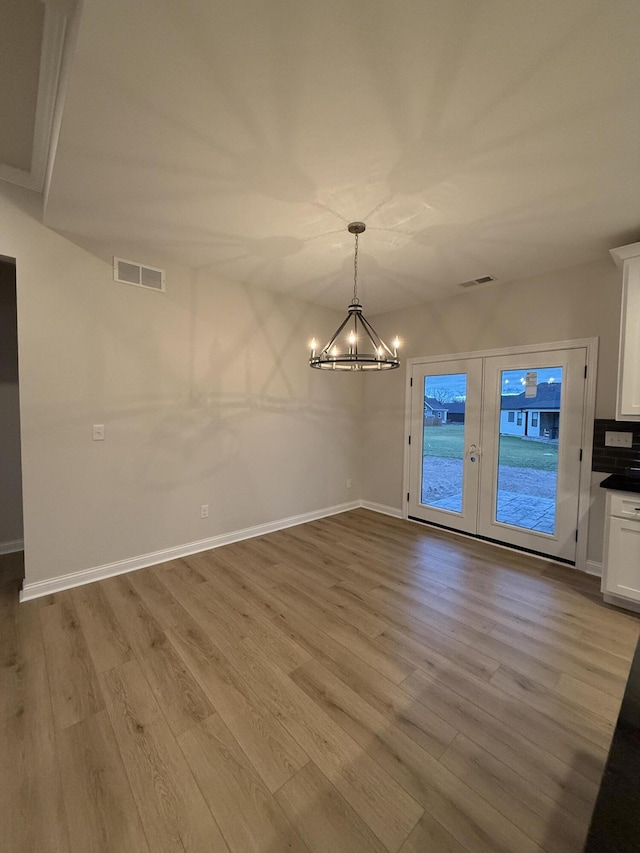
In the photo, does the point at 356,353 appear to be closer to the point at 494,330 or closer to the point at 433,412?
the point at 494,330

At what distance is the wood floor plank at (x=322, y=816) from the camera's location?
121 centimetres

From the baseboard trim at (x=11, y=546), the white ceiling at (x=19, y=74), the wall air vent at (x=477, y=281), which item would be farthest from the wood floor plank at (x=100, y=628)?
the wall air vent at (x=477, y=281)

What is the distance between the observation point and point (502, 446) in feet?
12.3

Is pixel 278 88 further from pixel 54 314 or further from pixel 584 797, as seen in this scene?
pixel 584 797

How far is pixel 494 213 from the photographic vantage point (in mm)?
2408

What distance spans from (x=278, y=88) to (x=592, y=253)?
2.92 m

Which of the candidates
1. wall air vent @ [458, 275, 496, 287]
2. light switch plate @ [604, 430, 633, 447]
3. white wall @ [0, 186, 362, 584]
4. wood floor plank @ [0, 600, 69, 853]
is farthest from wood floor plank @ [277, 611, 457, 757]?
wall air vent @ [458, 275, 496, 287]

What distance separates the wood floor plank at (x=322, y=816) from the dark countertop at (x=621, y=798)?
1.12 m

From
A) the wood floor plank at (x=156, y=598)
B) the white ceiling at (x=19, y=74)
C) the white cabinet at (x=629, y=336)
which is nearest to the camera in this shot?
the white ceiling at (x=19, y=74)

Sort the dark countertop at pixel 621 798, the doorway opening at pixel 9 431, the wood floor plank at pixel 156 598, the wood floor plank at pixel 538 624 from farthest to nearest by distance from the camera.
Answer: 1. the doorway opening at pixel 9 431
2. the wood floor plank at pixel 156 598
3. the wood floor plank at pixel 538 624
4. the dark countertop at pixel 621 798

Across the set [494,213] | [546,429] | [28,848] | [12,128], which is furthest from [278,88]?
[546,429]

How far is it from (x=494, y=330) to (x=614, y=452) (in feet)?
5.31

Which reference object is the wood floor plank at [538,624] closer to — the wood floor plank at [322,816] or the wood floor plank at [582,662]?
the wood floor plank at [582,662]

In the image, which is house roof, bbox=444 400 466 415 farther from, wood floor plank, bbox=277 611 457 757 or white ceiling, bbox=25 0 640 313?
wood floor plank, bbox=277 611 457 757
